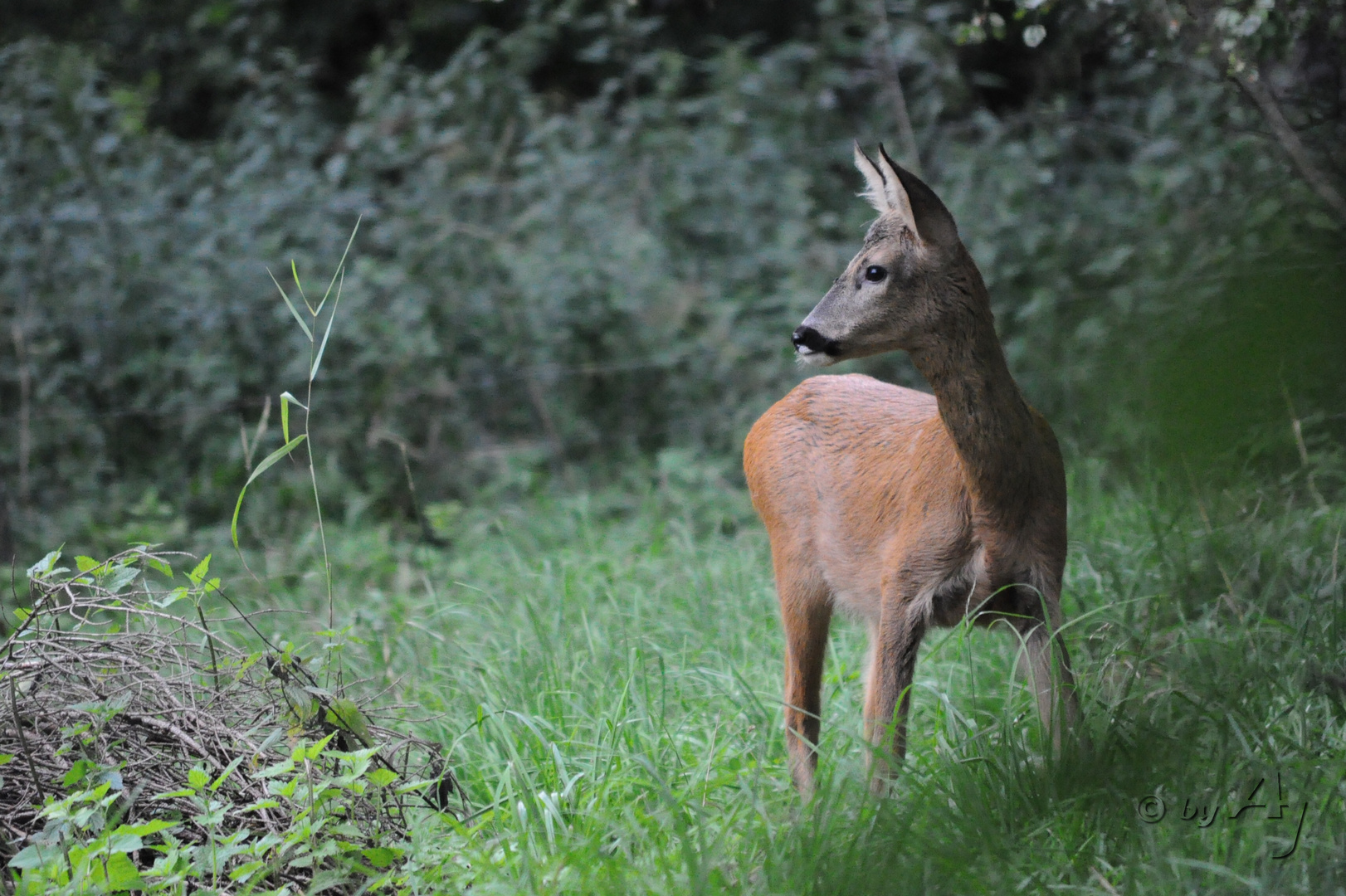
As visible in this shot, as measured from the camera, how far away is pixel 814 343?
9.95 feet

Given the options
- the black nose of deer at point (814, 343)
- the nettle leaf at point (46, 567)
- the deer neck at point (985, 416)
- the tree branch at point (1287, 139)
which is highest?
the tree branch at point (1287, 139)

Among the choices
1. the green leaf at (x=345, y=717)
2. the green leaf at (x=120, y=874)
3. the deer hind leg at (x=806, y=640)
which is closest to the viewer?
the green leaf at (x=120, y=874)

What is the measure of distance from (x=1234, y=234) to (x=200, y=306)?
210 inches

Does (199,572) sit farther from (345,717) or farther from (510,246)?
(510,246)

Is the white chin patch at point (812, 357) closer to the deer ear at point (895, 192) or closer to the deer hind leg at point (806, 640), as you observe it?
the deer ear at point (895, 192)

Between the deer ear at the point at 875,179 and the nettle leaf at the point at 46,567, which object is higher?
the deer ear at the point at 875,179

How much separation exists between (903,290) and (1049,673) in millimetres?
966

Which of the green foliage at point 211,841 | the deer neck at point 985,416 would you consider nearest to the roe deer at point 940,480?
the deer neck at point 985,416

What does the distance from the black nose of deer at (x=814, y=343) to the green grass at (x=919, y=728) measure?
2.61 ft

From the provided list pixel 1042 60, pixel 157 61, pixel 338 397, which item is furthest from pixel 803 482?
pixel 157 61

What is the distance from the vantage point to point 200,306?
721 centimetres

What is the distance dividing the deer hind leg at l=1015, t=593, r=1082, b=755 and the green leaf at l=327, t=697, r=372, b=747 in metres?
1.51

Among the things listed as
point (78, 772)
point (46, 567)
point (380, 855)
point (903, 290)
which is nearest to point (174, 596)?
point (46, 567)

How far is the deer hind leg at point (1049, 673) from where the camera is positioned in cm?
284
